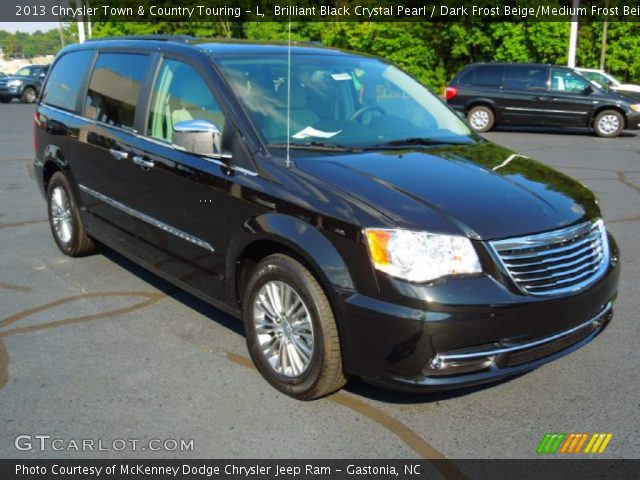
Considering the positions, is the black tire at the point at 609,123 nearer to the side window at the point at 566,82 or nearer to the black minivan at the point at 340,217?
the side window at the point at 566,82

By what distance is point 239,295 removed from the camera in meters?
3.98

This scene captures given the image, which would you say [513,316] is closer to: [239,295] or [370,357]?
[370,357]

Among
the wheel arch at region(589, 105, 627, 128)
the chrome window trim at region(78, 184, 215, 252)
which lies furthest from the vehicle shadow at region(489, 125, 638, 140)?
the chrome window trim at region(78, 184, 215, 252)

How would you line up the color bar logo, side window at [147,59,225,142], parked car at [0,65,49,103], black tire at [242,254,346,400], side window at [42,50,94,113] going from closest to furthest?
1. the color bar logo
2. black tire at [242,254,346,400]
3. side window at [147,59,225,142]
4. side window at [42,50,94,113]
5. parked car at [0,65,49,103]

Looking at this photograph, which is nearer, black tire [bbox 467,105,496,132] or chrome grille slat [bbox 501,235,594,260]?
chrome grille slat [bbox 501,235,594,260]

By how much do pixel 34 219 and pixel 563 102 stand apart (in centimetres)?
1338

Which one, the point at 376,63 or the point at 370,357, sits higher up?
the point at 376,63

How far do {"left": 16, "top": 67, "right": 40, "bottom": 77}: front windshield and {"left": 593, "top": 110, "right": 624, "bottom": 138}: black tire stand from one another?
24.6m

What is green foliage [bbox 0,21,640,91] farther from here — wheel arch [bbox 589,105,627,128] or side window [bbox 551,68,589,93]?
wheel arch [bbox 589,105,627,128]

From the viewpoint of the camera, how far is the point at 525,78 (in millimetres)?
17406

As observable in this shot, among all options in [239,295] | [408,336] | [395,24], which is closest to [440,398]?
[408,336]

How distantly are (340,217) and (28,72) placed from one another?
31934mm

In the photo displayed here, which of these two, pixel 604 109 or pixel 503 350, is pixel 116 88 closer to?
pixel 503 350

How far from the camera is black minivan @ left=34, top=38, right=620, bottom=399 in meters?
3.11
